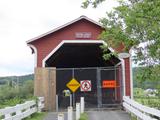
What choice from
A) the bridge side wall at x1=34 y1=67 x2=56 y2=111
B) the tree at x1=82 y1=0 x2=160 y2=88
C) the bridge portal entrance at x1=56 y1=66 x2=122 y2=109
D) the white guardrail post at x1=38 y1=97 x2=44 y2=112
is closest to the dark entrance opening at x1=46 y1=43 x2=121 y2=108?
the bridge portal entrance at x1=56 y1=66 x2=122 y2=109

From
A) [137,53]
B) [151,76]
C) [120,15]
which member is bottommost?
[151,76]

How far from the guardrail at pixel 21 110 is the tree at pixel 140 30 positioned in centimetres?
460

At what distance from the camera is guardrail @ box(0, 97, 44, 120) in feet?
44.8

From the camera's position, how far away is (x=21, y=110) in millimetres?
17219

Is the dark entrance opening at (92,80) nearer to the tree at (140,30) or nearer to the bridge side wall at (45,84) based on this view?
the bridge side wall at (45,84)

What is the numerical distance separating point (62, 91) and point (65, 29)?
159 inches

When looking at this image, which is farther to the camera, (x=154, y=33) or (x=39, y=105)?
(x=39, y=105)

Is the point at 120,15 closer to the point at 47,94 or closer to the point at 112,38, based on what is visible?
the point at 112,38

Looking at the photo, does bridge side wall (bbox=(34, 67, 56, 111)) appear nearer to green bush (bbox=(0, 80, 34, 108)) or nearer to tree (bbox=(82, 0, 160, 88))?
tree (bbox=(82, 0, 160, 88))

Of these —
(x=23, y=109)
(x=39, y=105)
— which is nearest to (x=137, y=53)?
(x=23, y=109)

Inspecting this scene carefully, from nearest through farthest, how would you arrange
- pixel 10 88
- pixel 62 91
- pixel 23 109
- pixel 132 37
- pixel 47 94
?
pixel 132 37 < pixel 23 109 < pixel 47 94 < pixel 62 91 < pixel 10 88

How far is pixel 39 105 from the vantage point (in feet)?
73.4

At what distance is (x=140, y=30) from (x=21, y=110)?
5.80 meters

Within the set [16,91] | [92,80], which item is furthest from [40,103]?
[16,91]
